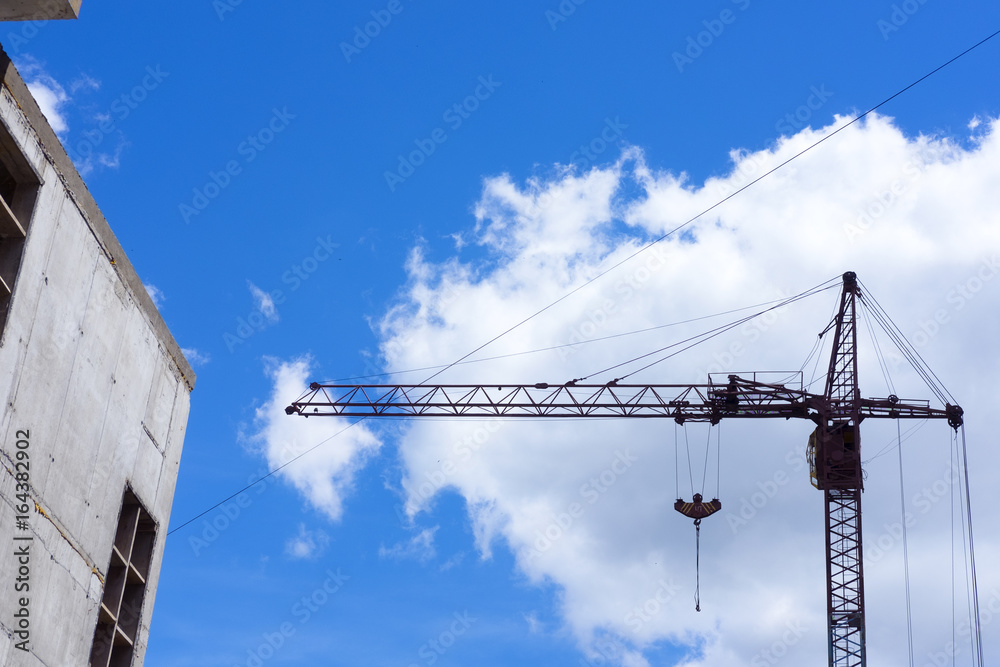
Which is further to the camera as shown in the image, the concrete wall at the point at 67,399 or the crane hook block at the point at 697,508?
the crane hook block at the point at 697,508

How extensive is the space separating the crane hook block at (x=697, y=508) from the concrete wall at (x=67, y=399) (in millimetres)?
31673

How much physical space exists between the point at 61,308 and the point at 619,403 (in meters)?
40.3

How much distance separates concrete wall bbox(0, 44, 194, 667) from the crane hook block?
31673 mm

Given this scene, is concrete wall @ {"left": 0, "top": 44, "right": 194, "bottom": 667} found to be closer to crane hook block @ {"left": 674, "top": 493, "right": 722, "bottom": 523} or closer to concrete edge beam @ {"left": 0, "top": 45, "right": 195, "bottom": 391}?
concrete edge beam @ {"left": 0, "top": 45, "right": 195, "bottom": 391}

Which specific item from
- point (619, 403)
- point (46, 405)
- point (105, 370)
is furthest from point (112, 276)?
point (619, 403)

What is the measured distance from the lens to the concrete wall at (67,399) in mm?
18250

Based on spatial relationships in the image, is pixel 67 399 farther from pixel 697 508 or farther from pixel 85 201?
pixel 697 508

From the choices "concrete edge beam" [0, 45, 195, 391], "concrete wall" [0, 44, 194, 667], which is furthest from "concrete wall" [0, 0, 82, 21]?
"concrete wall" [0, 44, 194, 667]

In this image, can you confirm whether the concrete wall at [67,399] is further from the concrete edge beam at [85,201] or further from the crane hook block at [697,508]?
the crane hook block at [697,508]

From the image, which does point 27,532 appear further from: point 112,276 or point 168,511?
point 168,511

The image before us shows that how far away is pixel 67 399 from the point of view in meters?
20.1

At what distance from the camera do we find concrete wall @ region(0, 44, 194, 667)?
1825 cm

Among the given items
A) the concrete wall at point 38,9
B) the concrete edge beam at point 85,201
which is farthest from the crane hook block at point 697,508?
the concrete wall at point 38,9

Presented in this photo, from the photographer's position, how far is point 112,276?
71.9 ft
